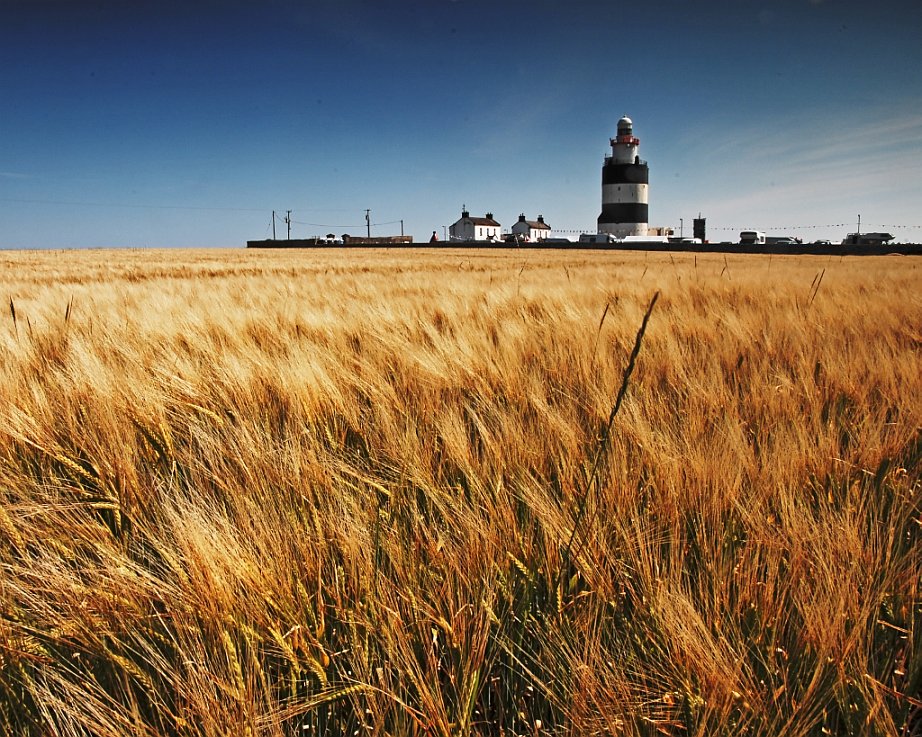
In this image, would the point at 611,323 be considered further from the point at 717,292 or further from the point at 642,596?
the point at 717,292

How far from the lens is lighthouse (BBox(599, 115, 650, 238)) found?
49656 millimetres

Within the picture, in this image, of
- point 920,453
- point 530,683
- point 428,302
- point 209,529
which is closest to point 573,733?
point 530,683

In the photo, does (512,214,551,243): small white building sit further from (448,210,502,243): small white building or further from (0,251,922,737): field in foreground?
(0,251,922,737): field in foreground

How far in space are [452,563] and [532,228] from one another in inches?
2964

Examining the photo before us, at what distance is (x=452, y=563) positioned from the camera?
794 mm

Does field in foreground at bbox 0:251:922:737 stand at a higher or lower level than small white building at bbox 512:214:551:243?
lower

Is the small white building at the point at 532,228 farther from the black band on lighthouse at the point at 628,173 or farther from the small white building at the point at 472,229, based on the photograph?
the black band on lighthouse at the point at 628,173

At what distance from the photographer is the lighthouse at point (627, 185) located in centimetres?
4966

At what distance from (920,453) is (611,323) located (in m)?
1.69

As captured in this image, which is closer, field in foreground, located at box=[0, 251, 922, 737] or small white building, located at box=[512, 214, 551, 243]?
field in foreground, located at box=[0, 251, 922, 737]

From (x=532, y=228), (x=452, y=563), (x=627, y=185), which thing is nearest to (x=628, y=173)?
(x=627, y=185)

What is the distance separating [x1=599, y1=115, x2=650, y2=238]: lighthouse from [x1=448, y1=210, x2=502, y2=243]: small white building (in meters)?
21.5

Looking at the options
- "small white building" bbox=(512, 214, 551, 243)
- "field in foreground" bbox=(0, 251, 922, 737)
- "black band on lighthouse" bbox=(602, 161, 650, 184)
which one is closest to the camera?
"field in foreground" bbox=(0, 251, 922, 737)

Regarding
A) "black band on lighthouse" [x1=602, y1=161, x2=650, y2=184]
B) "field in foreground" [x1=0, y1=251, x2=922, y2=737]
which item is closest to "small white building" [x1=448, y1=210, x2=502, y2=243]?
"black band on lighthouse" [x1=602, y1=161, x2=650, y2=184]
